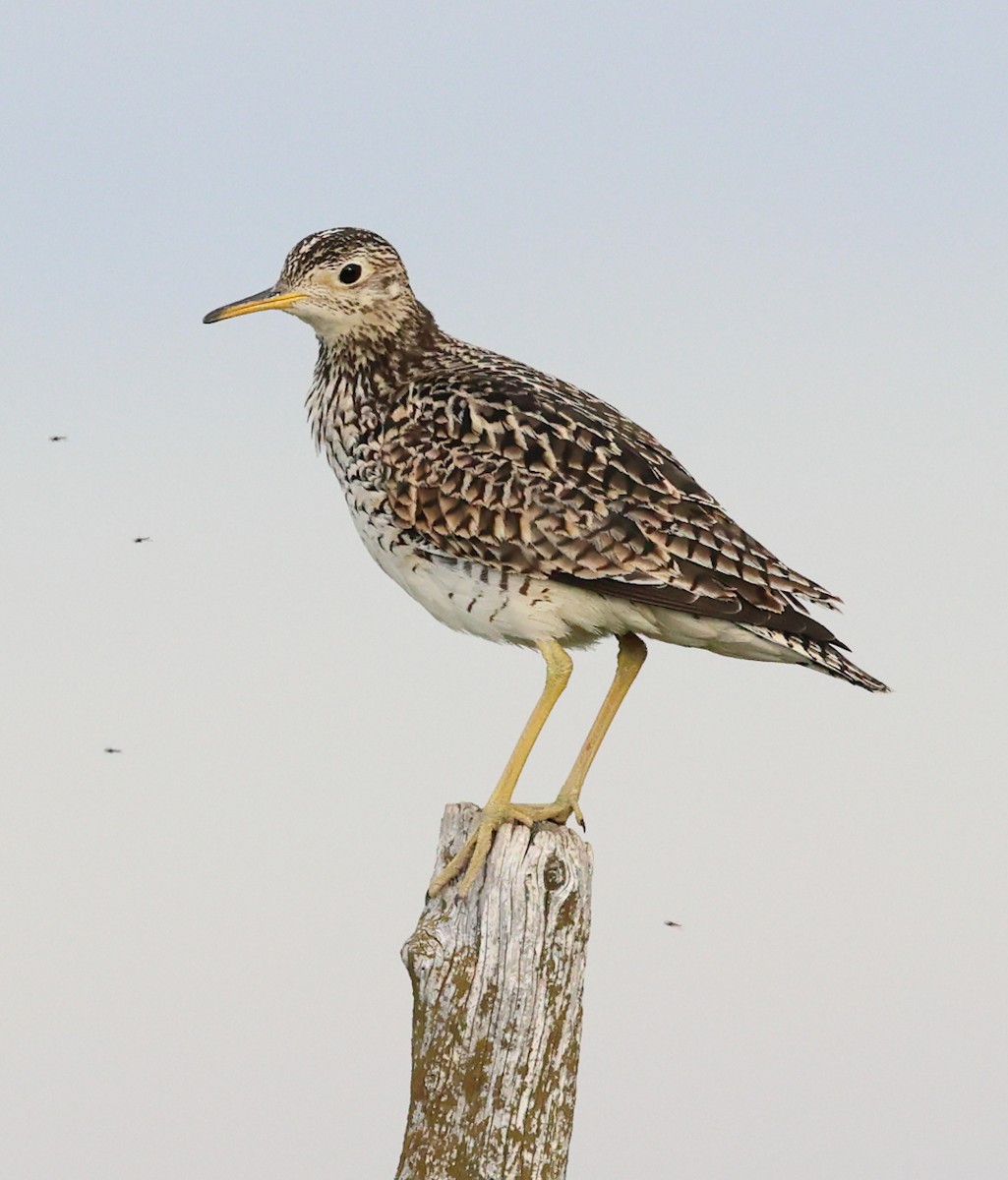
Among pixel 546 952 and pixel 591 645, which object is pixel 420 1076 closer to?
pixel 546 952

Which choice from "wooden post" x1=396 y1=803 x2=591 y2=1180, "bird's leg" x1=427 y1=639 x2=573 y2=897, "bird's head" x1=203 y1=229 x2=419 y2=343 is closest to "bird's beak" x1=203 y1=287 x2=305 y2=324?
"bird's head" x1=203 y1=229 x2=419 y2=343

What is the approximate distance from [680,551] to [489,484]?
1168 mm

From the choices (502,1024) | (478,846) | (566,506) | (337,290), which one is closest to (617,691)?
(566,506)

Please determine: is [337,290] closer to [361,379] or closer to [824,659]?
[361,379]

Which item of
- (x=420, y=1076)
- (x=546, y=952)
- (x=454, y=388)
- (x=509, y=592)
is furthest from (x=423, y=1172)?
(x=454, y=388)

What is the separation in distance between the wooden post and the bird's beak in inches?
150

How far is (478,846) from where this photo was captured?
35.7ft

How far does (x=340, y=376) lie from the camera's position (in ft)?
40.0

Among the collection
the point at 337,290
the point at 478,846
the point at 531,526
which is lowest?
the point at 478,846

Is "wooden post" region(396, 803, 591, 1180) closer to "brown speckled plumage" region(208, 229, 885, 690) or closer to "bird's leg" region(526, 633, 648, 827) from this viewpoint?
"bird's leg" region(526, 633, 648, 827)

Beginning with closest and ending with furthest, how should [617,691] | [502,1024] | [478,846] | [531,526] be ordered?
[502,1024]
[478,846]
[531,526]
[617,691]

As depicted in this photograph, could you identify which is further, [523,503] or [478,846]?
[523,503]

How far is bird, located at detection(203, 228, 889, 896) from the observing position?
11.0 metres

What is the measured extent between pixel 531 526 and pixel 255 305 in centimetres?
243
